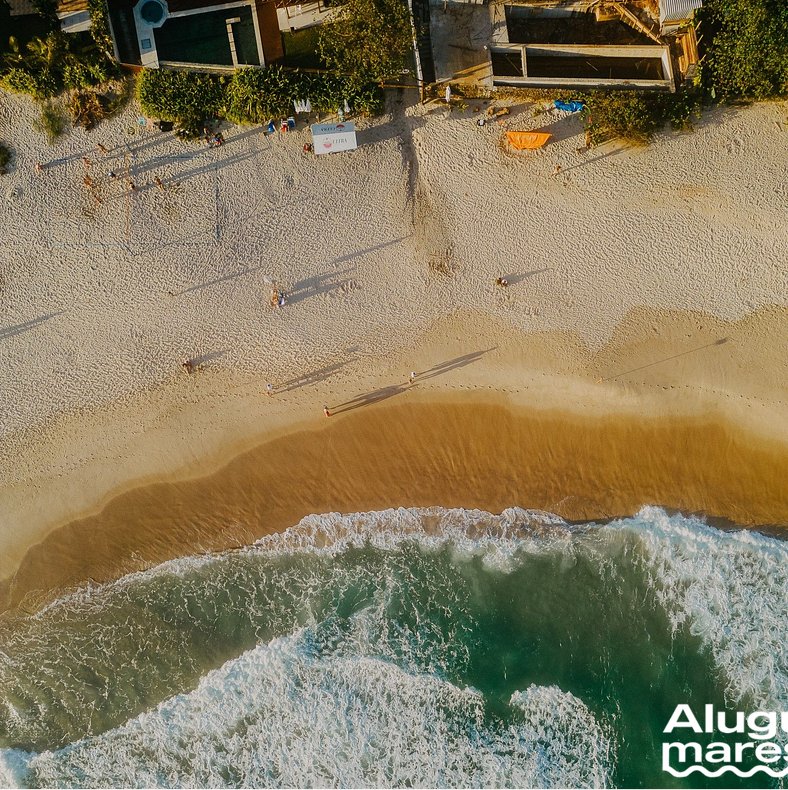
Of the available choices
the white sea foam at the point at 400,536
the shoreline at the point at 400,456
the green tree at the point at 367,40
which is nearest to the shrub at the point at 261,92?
the green tree at the point at 367,40

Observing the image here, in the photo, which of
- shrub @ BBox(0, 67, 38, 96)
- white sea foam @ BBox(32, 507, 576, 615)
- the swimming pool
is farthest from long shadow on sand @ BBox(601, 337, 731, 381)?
shrub @ BBox(0, 67, 38, 96)

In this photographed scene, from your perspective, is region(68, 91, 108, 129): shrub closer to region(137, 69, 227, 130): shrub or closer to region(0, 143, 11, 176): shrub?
region(137, 69, 227, 130): shrub

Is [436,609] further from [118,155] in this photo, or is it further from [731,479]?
[118,155]

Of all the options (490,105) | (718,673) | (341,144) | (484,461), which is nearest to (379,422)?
(484,461)

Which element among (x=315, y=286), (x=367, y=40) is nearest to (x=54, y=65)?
(x=367, y=40)

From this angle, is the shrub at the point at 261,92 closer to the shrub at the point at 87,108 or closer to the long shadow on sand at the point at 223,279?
the shrub at the point at 87,108

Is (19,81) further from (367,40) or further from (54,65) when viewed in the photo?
(367,40)
